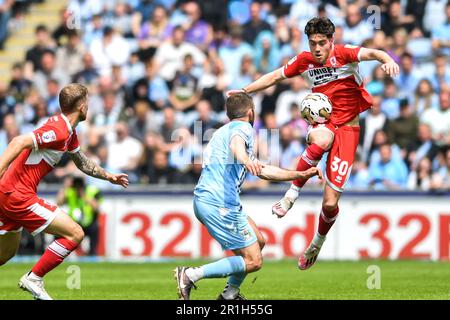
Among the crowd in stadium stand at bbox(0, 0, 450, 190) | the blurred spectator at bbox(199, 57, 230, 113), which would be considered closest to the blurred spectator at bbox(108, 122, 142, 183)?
the crowd in stadium stand at bbox(0, 0, 450, 190)

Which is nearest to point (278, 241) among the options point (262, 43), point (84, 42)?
point (262, 43)

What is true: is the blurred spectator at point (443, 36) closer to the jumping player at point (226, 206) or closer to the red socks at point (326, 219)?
the red socks at point (326, 219)

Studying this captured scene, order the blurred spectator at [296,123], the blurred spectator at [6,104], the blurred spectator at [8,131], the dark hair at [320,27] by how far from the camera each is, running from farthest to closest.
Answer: the blurred spectator at [6,104] < the blurred spectator at [8,131] < the blurred spectator at [296,123] < the dark hair at [320,27]

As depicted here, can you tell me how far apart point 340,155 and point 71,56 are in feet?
40.3

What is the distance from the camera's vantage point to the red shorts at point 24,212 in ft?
41.2

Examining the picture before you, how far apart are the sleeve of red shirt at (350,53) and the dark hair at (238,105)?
2079mm

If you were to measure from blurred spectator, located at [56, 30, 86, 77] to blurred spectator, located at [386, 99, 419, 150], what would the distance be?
7.25 meters

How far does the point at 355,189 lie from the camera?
2138 cm

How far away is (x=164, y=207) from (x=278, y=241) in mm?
2253

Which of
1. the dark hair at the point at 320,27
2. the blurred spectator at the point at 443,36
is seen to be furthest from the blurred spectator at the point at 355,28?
the dark hair at the point at 320,27

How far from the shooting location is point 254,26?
960 inches

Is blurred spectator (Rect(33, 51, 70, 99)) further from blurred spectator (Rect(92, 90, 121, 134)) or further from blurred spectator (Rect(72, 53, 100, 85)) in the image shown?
blurred spectator (Rect(92, 90, 121, 134))

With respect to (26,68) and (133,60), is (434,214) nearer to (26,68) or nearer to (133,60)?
(133,60)

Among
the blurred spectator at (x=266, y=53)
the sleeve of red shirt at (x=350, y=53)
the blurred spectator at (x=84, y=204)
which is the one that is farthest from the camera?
the blurred spectator at (x=266, y=53)
